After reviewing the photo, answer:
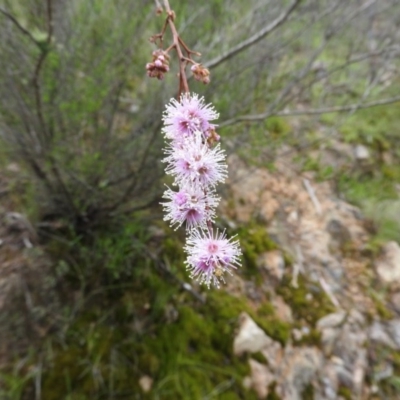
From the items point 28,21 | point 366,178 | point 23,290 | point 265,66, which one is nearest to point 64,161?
point 23,290

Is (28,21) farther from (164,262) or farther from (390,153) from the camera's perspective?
(390,153)

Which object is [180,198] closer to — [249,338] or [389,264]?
[249,338]

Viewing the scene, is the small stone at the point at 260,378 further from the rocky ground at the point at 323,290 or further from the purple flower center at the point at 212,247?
the purple flower center at the point at 212,247

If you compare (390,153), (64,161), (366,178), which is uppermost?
(390,153)

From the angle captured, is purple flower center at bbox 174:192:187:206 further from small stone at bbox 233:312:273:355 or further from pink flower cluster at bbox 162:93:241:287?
small stone at bbox 233:312:273:355

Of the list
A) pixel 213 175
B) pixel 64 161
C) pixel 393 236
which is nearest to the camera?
pixel 213 175

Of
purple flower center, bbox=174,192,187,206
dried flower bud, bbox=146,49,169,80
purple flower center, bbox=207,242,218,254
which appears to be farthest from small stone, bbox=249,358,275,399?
dried flower bud, bbox=146,49,169,80
